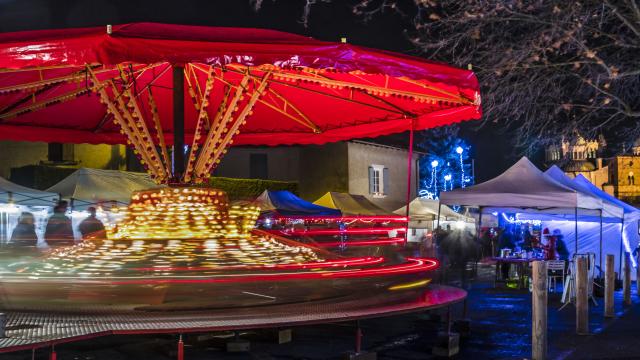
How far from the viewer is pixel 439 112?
36.9ft

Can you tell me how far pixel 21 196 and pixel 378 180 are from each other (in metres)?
28.8

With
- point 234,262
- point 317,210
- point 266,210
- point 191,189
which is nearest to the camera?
point 234,262

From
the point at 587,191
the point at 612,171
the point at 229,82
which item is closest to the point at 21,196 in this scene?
the point at 229,82

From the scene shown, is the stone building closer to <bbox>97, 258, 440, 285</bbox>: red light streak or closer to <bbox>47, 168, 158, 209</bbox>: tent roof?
<bbox>47, 168, 158, 209</bbox>: tent roof

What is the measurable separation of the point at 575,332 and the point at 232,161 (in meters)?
33.7

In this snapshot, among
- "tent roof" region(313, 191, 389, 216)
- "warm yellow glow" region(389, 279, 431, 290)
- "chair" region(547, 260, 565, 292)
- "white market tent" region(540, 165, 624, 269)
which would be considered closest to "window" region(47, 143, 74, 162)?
"tent roof" region(313, 191, 389, 216)

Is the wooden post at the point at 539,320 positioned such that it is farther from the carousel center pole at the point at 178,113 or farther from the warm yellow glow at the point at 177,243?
the carousel center pole at the point at 178,113

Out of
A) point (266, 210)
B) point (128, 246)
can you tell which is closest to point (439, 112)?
point (128, 246)

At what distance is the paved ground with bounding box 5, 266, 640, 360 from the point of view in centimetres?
976

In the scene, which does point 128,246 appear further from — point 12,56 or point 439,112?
point 439,112

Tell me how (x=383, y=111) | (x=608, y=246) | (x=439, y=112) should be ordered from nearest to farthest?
1. (x=439, y=112)
2. (x=383, y=111)
3. (x=608, y=246)

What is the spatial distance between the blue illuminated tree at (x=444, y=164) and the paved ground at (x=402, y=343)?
61.2 meters

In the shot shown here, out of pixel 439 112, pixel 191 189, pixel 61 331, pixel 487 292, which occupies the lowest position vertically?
pixel 487 292

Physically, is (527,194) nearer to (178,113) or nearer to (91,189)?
(178,113)
